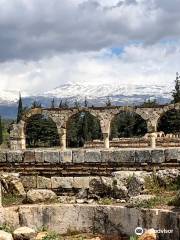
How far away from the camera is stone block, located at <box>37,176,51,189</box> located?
11.7m

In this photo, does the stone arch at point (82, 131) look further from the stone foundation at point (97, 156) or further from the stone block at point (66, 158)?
the stone block at point (66, 158)

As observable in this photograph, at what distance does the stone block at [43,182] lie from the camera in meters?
11.7

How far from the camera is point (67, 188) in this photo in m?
11.5

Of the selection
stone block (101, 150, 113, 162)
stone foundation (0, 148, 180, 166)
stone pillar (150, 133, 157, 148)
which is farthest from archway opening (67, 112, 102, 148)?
stone block (101, 150, 113, 162)

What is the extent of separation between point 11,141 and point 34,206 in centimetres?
2815

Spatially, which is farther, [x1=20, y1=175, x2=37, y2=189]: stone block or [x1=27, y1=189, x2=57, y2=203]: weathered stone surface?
[x1=20, y1=175, x2=37, y2=189]: stone block

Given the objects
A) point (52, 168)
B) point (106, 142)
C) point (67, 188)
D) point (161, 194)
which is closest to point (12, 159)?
point (52, 168)

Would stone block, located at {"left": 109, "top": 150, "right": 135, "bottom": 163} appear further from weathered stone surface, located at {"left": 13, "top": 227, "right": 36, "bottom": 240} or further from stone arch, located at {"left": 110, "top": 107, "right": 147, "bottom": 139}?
stone arch, located at {"left": 110, "top": 107, "right": 147, "bottom": 139}

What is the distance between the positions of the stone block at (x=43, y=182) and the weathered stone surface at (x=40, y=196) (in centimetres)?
107

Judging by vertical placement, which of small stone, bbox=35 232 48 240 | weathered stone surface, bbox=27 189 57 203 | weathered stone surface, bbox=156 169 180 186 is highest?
weathered stone surface, bbox=156 169 180 186

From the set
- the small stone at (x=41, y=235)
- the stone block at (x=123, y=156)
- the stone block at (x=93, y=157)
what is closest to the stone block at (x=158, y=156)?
the stone block at (x=123, y=156)

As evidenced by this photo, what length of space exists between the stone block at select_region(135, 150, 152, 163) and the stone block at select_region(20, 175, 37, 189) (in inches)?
101

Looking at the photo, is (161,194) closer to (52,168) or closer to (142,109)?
(52,168)

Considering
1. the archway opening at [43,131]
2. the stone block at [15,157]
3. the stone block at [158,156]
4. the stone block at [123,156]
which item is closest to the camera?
the stone block at [158,156]
